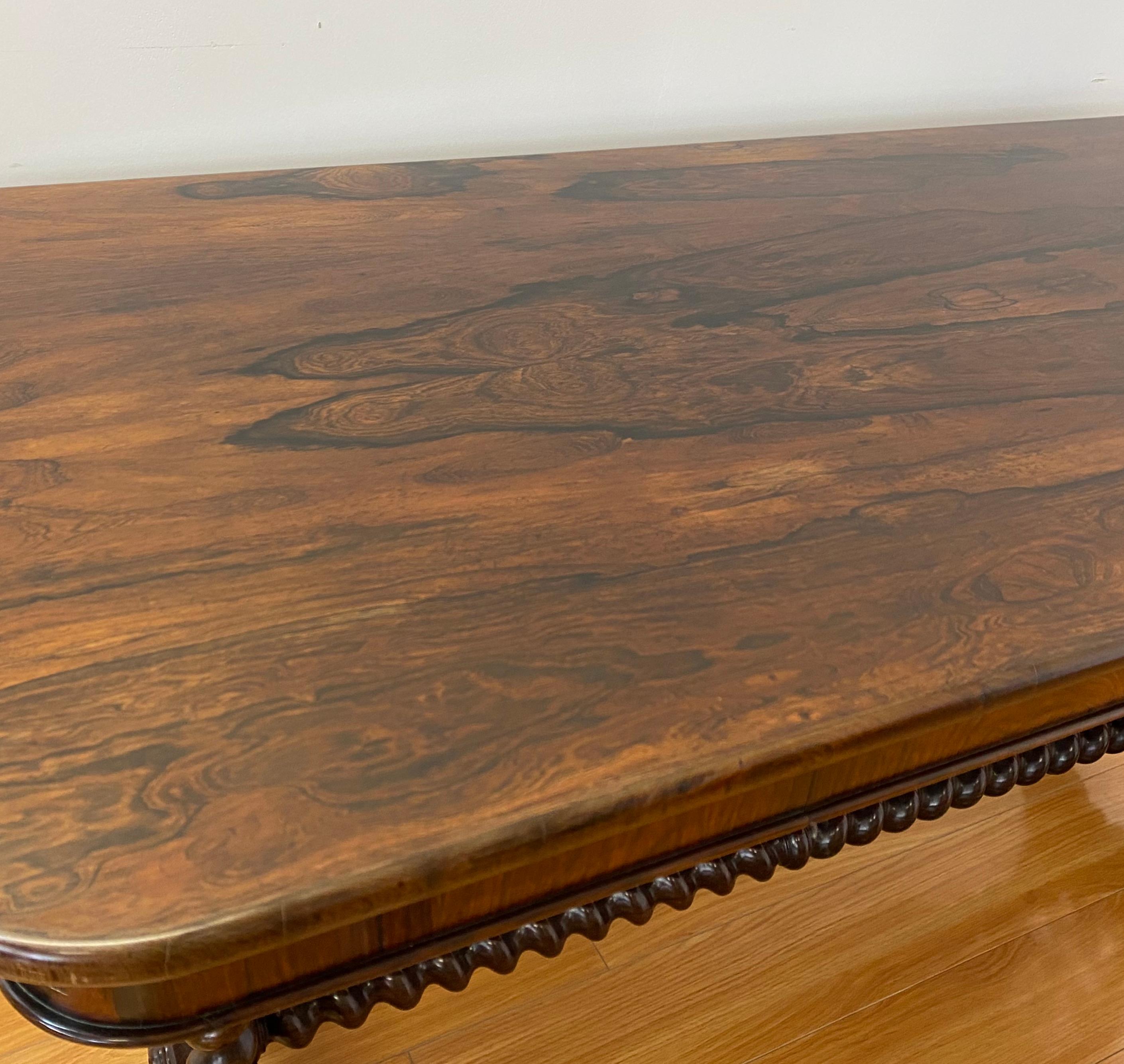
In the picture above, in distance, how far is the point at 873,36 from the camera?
3.72ft

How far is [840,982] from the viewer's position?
0.98 m

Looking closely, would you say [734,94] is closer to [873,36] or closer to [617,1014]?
[873,36]

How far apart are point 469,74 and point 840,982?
0.84 m

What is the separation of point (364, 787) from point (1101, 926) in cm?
89

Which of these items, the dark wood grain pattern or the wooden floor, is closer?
the dark wood grain pattern

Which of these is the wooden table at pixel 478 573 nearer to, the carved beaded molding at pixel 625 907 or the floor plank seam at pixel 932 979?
the carved beaded molding at pixel 625 907

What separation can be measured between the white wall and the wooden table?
8cm

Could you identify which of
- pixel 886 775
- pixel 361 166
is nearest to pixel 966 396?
pixel 886 775

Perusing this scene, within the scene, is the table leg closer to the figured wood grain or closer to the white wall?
the figured wood grain

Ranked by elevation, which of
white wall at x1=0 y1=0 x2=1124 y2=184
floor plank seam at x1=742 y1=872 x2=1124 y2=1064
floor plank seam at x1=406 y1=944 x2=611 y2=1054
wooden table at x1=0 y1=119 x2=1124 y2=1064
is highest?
white wall at x1=0 y1=0 x2=1124 y2=184

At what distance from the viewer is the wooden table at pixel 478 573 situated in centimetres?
42

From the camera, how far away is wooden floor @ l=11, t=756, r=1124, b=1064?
2.97ft

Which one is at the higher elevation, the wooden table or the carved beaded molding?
the wooden table

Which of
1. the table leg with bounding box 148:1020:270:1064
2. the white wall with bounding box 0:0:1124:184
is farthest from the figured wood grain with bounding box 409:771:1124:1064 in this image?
the white wall with bounding box 0:0:1124:184
